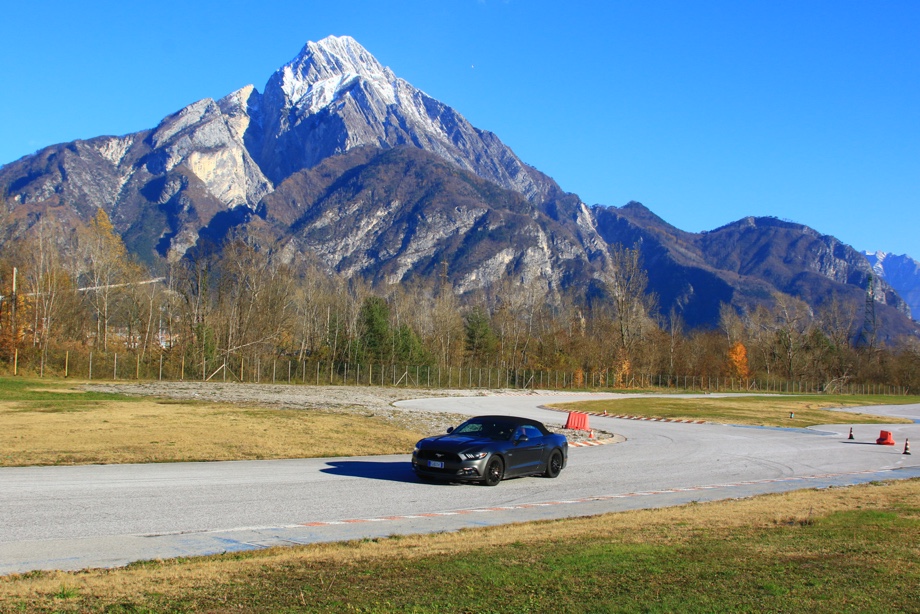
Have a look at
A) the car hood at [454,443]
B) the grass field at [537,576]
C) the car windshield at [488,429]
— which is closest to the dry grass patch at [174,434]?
the car windshield at [488,429]

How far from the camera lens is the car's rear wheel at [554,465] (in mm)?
19000

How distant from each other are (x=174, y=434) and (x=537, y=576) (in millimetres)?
18066

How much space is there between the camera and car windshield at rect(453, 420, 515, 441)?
723 inches

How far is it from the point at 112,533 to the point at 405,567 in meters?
4.86

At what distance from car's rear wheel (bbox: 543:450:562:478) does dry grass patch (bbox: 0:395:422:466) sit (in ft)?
19.4

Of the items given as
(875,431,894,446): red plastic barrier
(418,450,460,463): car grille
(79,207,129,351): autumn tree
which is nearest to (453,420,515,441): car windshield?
(418,450,460,463): car grille

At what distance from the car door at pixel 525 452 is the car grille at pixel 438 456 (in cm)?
158

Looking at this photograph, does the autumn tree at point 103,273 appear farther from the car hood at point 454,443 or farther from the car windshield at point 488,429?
the car hood at point 454,443

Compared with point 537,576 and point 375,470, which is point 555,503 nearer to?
point 375,470

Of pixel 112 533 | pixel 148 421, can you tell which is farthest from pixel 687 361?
pixel 112 533

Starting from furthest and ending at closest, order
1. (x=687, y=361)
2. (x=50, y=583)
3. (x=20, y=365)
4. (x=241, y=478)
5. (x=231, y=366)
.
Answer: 1. (x=687, y=361)
2. (x=231, y=366)
3. (x=20, y=365)
4. (x=241, y=478)
5. (x=50, y=583)

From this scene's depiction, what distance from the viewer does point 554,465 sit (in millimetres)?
19234

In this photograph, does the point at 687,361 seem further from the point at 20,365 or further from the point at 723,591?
the point at 723,591

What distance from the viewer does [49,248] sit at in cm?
7469
